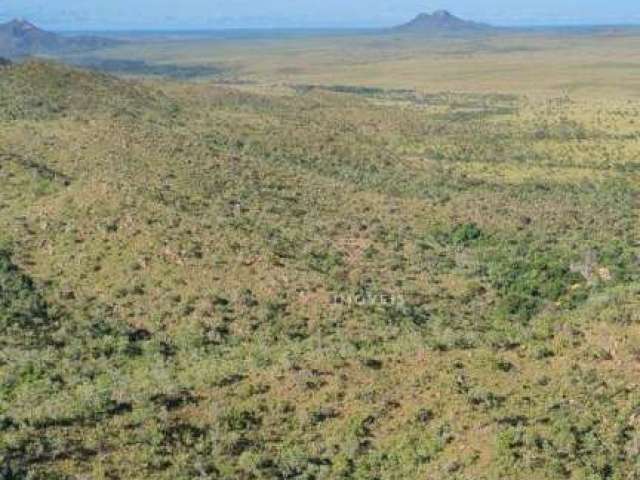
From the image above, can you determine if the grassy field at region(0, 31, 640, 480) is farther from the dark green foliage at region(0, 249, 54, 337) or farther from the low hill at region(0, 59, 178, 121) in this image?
the low hill at region(0, 59, 178, 121)

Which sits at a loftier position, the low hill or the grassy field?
the low hill

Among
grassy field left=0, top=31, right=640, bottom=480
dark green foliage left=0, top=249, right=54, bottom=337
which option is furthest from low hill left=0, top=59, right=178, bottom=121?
dark green foliage left=0, top=249, right=54, bottom=337

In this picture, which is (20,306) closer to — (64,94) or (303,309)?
(303,309)

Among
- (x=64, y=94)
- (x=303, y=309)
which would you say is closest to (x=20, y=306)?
(x=303, y=309)

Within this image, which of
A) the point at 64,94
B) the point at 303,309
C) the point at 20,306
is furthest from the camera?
the point at 64,94

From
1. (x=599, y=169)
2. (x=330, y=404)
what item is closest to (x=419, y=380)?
(x=330, y=404)

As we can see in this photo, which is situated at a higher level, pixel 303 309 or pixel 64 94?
pixel 64 94

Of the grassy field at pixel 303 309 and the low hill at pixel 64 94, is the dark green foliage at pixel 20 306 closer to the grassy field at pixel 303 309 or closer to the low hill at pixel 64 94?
the grassy field at pixel 303 309

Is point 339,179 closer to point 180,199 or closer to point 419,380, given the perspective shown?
A: point 180,199

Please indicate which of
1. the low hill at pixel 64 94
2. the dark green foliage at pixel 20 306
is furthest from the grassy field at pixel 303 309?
the low hill at pixel 64 94
